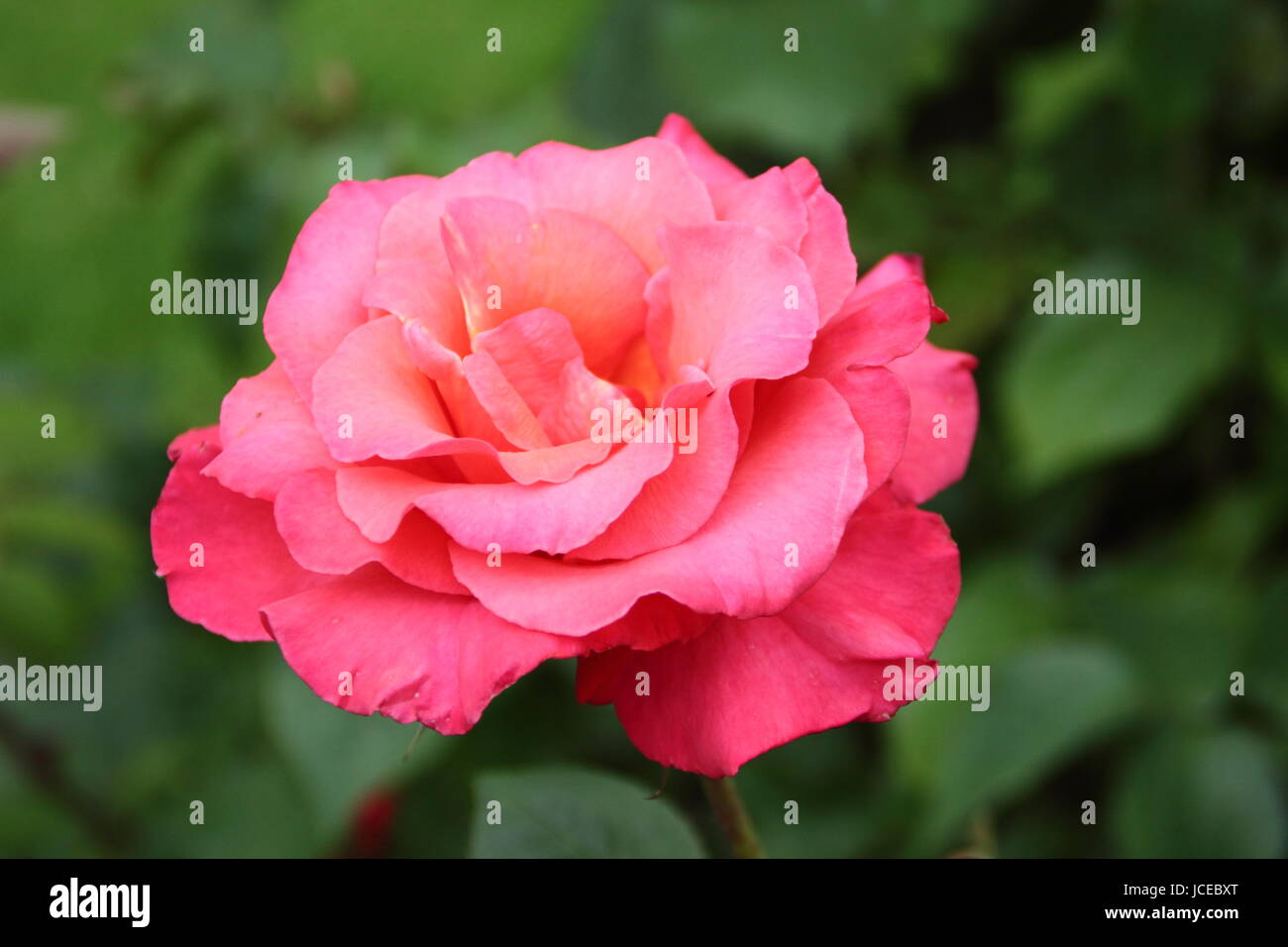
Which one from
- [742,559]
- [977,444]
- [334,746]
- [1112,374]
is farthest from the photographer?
[977,444]

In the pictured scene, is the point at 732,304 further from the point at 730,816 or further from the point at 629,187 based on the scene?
the point at 730,816

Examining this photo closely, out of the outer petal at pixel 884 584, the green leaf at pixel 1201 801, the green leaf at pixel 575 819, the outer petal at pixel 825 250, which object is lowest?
the green leaf at pixel 1201 801

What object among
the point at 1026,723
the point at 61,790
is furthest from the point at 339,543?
the point at 61,790

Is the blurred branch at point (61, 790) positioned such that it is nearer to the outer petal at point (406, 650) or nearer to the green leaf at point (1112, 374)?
the outer petal at point (406, 650)

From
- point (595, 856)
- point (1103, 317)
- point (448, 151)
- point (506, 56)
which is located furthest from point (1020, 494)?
point (506, 56)

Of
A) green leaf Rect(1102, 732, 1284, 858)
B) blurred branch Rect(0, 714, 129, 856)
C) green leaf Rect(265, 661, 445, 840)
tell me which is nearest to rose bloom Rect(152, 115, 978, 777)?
green leaf Rect(265, 661, 445, 840)

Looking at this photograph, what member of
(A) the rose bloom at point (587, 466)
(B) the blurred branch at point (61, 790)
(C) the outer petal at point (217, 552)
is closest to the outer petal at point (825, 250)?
(A) the rose bloom at point (587, 466)
